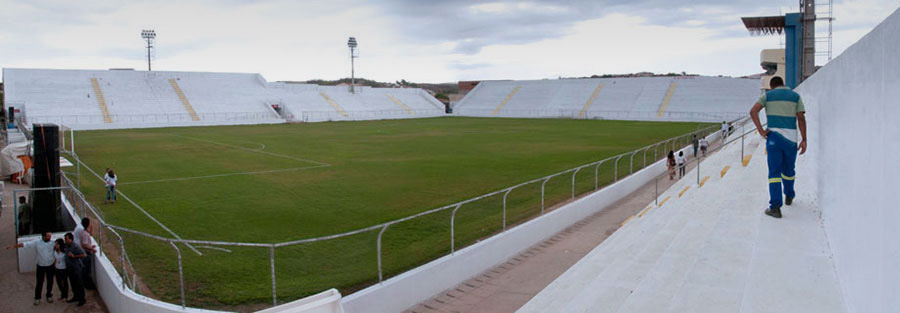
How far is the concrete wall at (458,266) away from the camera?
815 cm

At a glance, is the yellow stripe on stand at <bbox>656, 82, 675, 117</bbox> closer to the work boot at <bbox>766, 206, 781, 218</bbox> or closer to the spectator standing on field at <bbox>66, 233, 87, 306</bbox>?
the work boot at <bbox>766, 206, 781, 218</bbox>

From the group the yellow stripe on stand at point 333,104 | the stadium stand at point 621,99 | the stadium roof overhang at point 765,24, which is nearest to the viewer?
the stadium roof overhang at point 765,24

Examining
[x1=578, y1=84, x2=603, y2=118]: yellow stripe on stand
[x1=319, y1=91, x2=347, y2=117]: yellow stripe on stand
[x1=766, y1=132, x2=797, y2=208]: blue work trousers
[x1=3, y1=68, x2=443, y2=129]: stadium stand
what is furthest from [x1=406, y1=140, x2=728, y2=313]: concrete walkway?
[x1=319, y1=91, x2=347, y2=117]: yellow stripe on stand

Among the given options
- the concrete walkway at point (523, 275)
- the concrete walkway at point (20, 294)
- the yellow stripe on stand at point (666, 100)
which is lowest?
the concrete walkway at point (20, 294)

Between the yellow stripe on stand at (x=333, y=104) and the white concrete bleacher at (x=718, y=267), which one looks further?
the yellow stripe on stand at (x=333, y=104)

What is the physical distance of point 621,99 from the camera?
71625mm

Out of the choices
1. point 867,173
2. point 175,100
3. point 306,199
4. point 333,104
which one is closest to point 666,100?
point 333,104

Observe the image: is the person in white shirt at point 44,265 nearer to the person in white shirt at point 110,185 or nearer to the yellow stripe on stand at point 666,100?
the person in white shirt at point 110,185

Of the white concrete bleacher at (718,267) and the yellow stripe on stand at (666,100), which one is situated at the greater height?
the yellow stripe on stand at (666,100)

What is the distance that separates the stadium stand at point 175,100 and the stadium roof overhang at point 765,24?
41918mm

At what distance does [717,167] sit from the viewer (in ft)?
55.5

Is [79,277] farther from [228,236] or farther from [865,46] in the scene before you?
[865,46]

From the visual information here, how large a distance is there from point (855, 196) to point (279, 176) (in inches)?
752

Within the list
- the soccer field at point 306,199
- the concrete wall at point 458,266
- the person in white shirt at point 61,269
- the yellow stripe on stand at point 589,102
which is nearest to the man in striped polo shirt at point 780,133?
the concrete wall at point 458,266
